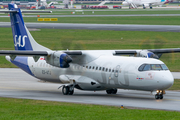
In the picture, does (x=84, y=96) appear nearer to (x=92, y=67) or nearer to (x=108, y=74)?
(x=92, y=67)

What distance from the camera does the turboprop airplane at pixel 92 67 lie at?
2317cm

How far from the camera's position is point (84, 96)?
26312 mm

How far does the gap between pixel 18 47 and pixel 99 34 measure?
4429 cm

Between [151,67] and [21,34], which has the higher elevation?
[21,34]

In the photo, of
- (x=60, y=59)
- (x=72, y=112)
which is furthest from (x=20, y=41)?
(x=72, y=112)

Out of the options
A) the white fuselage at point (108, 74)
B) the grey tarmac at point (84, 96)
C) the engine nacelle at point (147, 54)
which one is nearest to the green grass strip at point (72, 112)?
the grey tarmac at point (84, 96)

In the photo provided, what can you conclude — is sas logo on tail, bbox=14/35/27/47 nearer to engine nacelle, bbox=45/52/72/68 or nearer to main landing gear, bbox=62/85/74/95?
engine nacelle, bbox=45/52/72/68

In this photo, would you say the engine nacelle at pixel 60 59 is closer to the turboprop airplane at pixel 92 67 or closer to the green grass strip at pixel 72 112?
the turboprop airplane at pixel 92 67

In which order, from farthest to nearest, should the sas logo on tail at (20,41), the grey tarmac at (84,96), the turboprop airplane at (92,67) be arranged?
Answer: the sas logo on tail at (20,41), the turboprop airplane at (92,67), the grey tarmac at (84,96)

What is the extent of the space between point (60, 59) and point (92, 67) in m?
2.40

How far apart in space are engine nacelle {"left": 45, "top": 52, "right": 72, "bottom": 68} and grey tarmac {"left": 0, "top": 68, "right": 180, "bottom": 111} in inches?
90.6

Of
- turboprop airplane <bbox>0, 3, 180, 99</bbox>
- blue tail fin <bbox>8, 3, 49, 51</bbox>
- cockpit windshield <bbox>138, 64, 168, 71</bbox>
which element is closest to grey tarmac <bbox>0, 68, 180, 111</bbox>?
turboprop airplane <bbox>0, 3, 180, 99</bbox>

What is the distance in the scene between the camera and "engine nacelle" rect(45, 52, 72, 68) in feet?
84.8

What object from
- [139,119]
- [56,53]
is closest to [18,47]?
[56,53]
